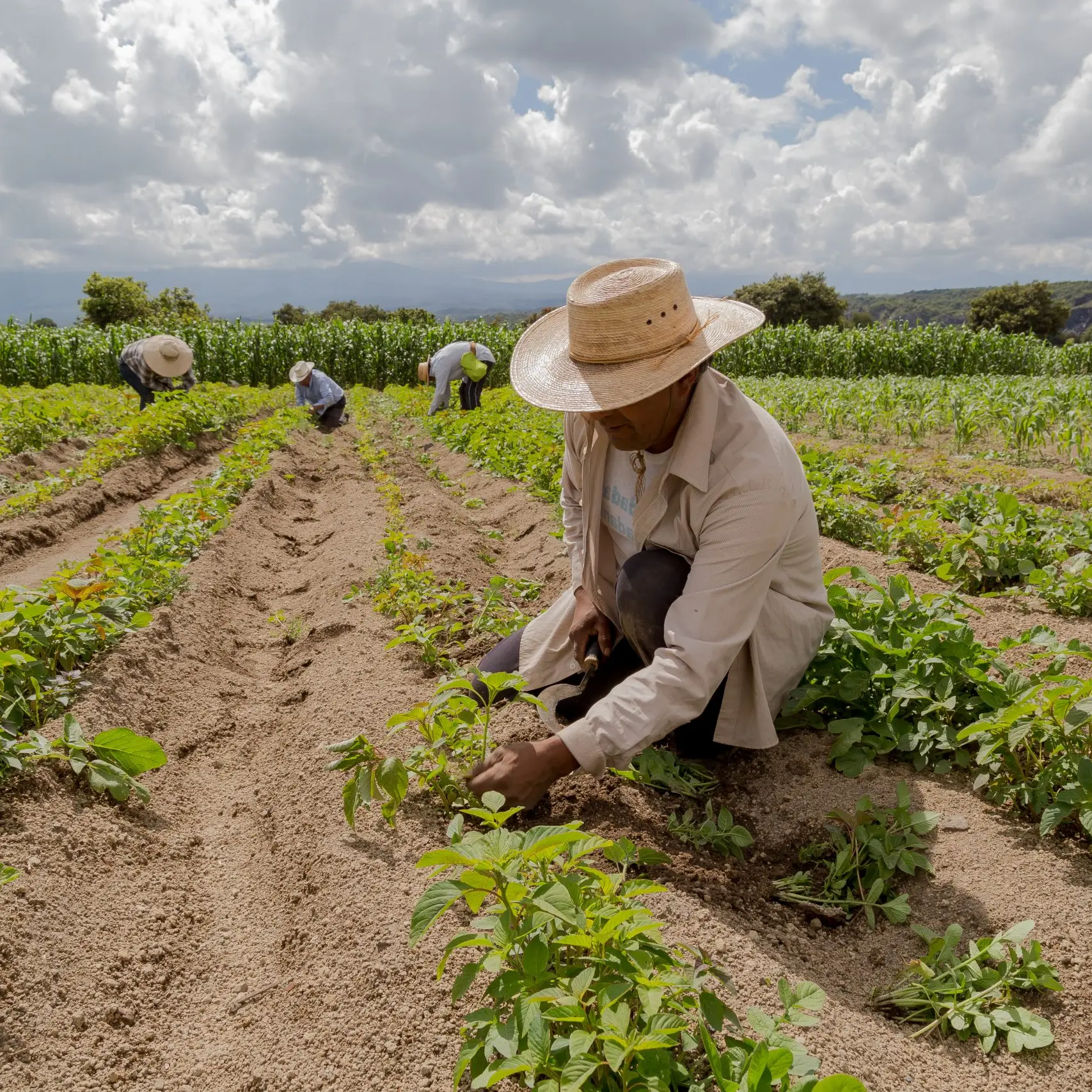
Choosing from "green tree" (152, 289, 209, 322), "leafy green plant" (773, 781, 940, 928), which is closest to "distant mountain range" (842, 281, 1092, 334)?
"green tree" (152, 289, 209, 322)

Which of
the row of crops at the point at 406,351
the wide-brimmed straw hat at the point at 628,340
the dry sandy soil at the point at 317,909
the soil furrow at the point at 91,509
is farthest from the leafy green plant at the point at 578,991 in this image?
the row of crops at the point at 406,351

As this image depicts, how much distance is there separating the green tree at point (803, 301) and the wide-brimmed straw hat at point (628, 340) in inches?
2354

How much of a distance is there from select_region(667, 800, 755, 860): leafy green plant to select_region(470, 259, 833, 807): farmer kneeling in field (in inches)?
9.1

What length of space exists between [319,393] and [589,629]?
11482mm

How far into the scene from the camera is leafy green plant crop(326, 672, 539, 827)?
1979mm

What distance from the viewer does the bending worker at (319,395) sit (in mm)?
12914

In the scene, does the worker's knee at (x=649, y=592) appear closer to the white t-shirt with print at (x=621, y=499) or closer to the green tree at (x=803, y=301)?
the white t-shirt with print at (x=621, y=499)

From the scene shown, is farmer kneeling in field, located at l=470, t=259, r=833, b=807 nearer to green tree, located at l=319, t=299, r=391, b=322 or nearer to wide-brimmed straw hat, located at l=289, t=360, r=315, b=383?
wide-brimmed straw hat, located at l=289, t=360, r=315, b=383

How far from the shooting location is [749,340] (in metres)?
23.3

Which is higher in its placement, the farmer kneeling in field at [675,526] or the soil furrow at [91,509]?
the farmer kneeling in field at [675,526]

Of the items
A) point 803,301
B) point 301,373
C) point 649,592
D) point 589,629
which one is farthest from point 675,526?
point 803,301

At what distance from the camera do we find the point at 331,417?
1346 cm

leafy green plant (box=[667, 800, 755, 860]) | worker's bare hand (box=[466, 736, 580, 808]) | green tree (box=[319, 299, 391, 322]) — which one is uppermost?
green tree (box=[319, 299, 391, 322])

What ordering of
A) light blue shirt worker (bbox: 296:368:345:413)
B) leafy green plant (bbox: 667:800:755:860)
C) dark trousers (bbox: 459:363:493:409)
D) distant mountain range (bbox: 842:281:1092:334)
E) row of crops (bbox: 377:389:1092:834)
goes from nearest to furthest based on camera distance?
row of crops (bbox: 377:389:1092:834) < leafy green plant (bbox: 667:800:755:860) < dark trousers (bbox: 459:363:493:409) < light blue shirt worker (bbox: 296:368:345:413) < distant mountain range (bbox: 842:281:1092:334)
